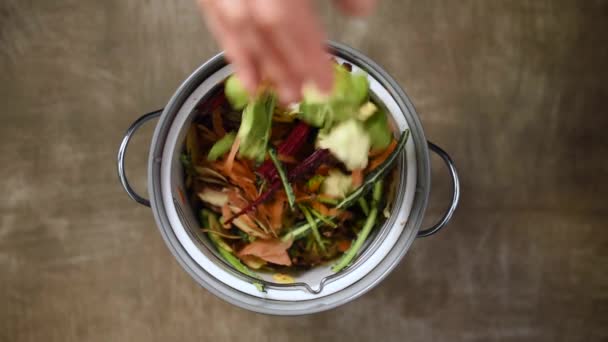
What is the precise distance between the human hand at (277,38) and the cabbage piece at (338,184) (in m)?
0.29

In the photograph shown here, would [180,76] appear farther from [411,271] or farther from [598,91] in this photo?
[598,91]

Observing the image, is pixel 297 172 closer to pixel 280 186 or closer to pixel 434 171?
pixel 280 186

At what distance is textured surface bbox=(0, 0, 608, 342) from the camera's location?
852mm

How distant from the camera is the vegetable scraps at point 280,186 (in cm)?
65

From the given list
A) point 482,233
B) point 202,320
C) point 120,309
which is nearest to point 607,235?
point 482,233

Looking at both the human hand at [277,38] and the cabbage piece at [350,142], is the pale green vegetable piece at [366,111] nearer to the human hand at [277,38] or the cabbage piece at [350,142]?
the cabbage piece at [350,142]

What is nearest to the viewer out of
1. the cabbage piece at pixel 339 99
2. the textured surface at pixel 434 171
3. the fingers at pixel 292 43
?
the fingers at pixel 292 43

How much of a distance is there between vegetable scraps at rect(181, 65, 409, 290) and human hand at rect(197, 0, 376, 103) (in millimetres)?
246

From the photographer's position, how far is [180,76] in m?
0.85

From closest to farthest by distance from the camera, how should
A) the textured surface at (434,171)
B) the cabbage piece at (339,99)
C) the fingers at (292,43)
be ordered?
the fingers at (292,43) → the cabbage piece at (339,99) → the textured surface at (434,171)

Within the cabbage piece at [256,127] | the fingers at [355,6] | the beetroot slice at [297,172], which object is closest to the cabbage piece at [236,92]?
the cabbage piece at [256,127]

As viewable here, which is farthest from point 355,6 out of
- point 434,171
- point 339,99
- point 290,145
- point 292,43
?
point 434,171

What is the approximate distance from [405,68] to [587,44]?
30 centimetres

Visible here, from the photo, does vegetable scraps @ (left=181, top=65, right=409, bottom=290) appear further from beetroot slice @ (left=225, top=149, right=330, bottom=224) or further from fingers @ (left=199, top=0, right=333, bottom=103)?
fingers @ (left=199, top=0, right=333, bottom=103)
